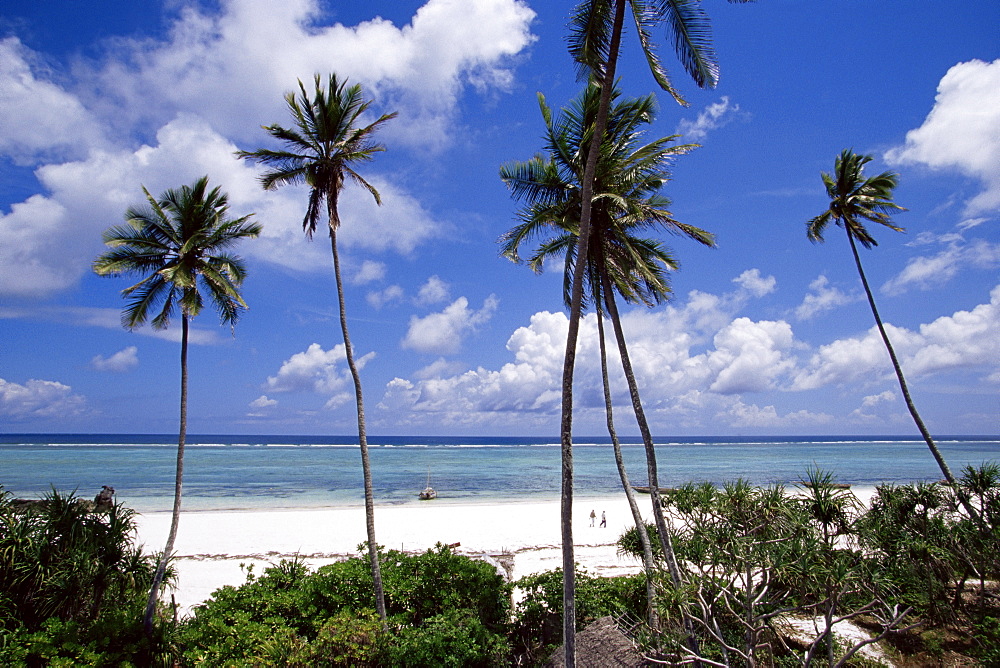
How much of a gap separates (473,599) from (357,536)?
12.4 metres

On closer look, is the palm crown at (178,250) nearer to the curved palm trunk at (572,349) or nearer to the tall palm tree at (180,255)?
the tall palm tree at (180,255)

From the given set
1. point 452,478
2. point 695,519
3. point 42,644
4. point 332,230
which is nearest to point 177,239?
point 332,230

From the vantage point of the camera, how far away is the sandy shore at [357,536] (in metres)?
15.6

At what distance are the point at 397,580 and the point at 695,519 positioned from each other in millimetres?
6094

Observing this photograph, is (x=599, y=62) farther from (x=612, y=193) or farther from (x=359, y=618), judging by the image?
(x=359, y=618)

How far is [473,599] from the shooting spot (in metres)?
9.92

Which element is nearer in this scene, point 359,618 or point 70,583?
point 70,583

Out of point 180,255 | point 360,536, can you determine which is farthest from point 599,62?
point 360,536

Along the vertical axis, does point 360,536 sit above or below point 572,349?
below

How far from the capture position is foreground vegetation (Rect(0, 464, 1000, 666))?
7402mm

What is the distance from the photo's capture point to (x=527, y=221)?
11.0 metres

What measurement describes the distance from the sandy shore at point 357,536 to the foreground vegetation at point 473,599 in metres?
4.10

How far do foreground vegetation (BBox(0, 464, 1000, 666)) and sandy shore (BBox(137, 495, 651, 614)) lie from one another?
4102 millimetres

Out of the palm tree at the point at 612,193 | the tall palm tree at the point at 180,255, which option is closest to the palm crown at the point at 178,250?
the tall palm tree at the point at 180,255
